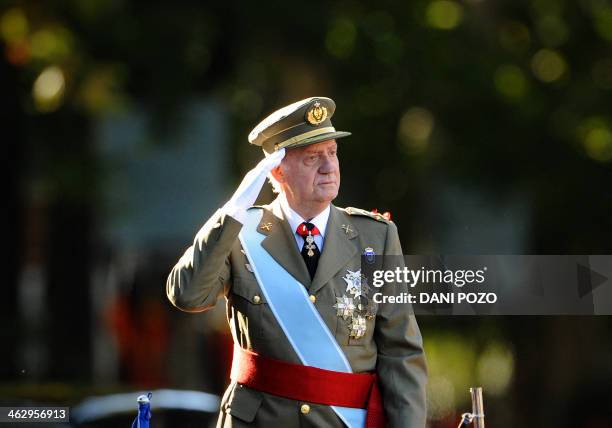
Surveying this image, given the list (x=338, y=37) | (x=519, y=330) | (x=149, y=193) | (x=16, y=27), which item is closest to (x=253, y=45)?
(x=338, y=37)

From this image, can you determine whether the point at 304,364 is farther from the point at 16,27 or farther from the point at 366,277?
the point at 16,27

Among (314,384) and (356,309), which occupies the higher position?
(356,309)

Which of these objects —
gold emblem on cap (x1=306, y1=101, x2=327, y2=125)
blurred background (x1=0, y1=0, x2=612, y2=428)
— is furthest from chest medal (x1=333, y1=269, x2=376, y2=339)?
blurred background (x1=0, y1=0, x2=612, y2=428)

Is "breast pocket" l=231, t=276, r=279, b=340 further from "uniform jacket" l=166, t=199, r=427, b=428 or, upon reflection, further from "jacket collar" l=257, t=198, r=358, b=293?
"jacket collar" l=257, t=198, r=358, b=293

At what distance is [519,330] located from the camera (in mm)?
5293

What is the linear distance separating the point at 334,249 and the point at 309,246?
7 cm

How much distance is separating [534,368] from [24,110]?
2.88 meters

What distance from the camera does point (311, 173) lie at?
293 cm

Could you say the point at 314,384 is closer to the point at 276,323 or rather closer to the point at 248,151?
the point at 276,323

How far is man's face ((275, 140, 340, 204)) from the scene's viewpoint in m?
2.92

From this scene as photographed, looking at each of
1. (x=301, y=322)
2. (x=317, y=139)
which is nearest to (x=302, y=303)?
(x=301, y=322)

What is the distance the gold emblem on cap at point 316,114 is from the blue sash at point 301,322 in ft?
1.31

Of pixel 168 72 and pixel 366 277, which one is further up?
pixel 168 72

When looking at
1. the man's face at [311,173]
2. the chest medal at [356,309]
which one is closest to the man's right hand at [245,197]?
the man's face at [311,173]
